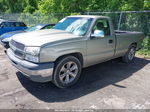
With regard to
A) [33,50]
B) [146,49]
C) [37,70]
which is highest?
[33,50]

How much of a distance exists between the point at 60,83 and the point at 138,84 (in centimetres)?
229

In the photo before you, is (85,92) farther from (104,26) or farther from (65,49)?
(104,26)

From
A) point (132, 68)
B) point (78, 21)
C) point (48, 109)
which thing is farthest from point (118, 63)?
point (48, 109)

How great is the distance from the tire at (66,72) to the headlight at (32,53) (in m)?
0.58

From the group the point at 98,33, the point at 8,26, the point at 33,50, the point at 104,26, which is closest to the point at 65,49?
the point at 33,50

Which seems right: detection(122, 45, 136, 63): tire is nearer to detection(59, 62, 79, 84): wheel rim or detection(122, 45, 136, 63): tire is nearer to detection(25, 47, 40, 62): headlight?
detection(59, 62, 79, 84): wheel rim

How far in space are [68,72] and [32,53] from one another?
44.1 inches

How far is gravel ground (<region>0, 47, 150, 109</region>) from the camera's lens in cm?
338

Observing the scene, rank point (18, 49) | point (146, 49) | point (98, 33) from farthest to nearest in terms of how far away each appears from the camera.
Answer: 1. point (146, 49)
2. point (98, 33)
3. point (18, 49)

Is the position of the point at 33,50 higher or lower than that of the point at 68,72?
higher

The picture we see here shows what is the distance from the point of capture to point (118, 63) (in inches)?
254

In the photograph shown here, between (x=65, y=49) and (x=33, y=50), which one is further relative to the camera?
(x=65, y=49)

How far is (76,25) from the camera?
4688 mm

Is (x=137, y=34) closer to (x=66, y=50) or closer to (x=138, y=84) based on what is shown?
(x=138, y=84)
